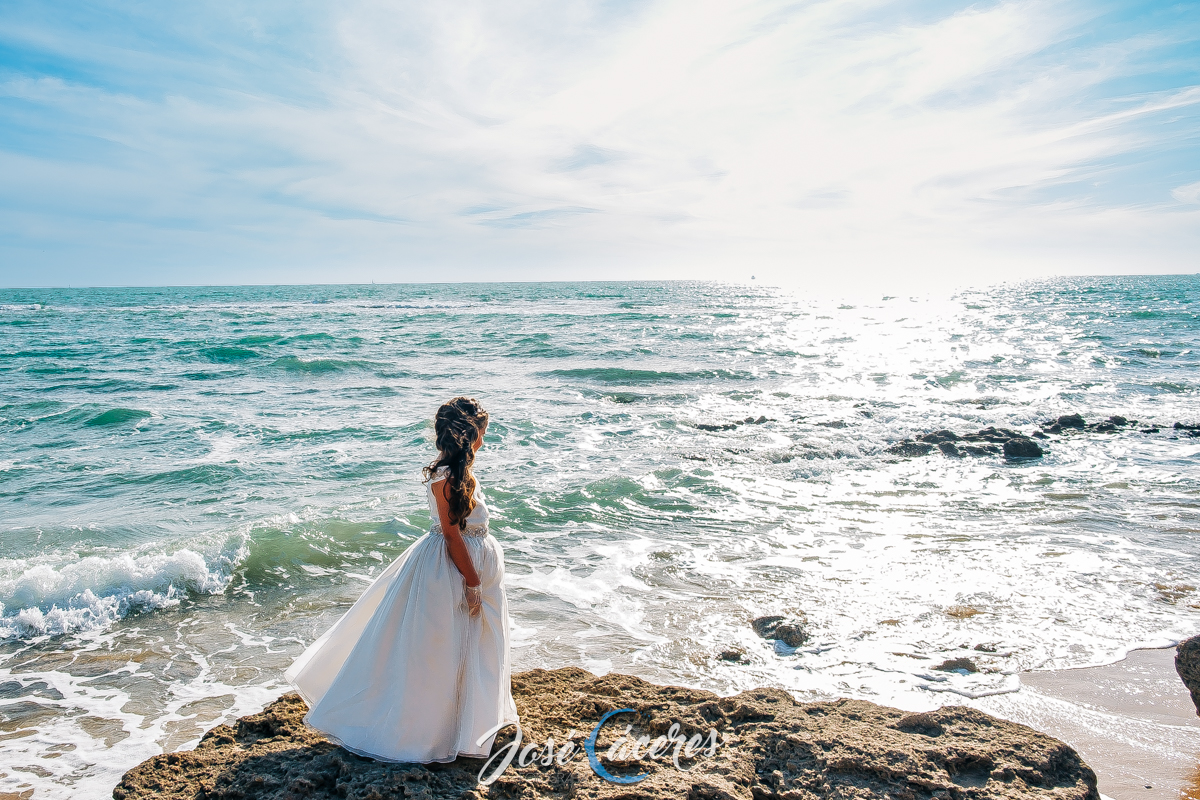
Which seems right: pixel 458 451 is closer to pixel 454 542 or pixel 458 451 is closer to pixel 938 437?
pixel 454 542

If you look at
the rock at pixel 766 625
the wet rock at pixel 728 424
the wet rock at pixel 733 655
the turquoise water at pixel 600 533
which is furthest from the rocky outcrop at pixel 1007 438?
the wet rock at pixel 733 655

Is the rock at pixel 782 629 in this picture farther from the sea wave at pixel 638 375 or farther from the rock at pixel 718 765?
the sea wave at pixel 638 375

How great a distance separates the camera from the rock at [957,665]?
461 centimetres

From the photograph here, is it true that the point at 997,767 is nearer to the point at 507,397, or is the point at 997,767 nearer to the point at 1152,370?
the point at 507,397

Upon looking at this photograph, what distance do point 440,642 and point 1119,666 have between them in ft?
15.9

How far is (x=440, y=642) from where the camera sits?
3.27 meters

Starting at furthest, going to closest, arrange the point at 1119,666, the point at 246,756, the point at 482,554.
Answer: the point at 1119,666 → the point at 482,554 → the point at 246,756

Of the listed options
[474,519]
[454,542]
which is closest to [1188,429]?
[474,519]

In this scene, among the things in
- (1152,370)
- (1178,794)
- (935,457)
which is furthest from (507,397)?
(1152,370)

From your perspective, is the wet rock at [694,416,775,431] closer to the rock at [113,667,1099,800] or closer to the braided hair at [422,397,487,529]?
the rock at [113,667,1099,800]

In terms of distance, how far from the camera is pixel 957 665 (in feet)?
15.2

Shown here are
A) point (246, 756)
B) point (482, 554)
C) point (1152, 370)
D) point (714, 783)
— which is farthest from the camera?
point (1152, 370)

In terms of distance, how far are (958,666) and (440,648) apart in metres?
3.74

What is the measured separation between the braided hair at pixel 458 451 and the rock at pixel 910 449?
10444 millimetres
